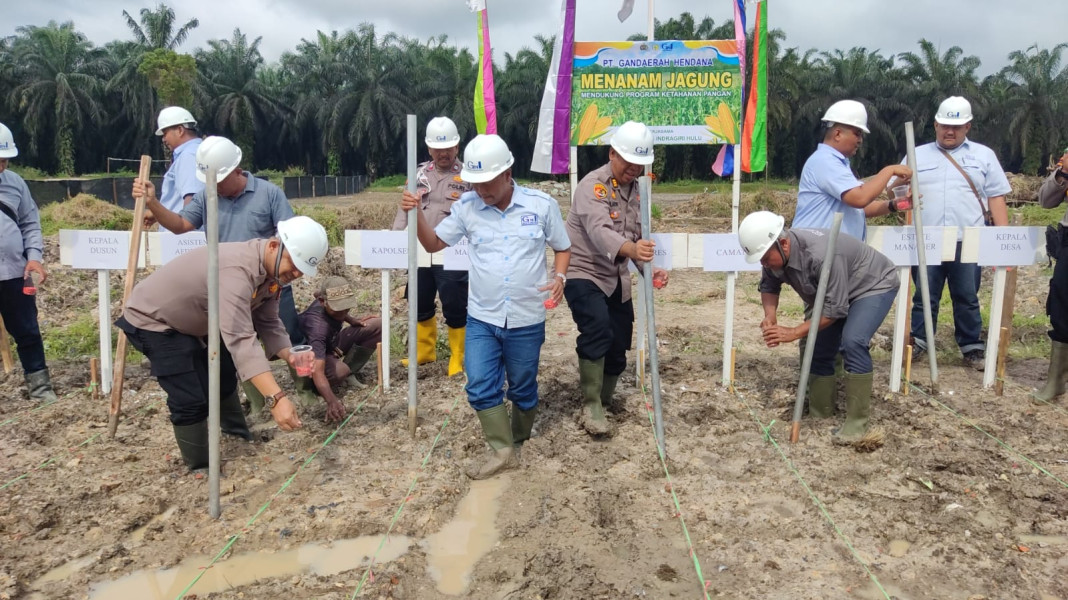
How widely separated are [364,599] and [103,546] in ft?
4.43

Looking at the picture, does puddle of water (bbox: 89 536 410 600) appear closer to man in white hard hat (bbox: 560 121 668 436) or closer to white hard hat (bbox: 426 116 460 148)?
man in white hard hat (bbox: 560 121 668 436)

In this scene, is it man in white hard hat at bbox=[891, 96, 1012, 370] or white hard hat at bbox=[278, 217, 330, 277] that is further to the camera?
man in white hard hat at bbox=[891, 96, 1012, 370]

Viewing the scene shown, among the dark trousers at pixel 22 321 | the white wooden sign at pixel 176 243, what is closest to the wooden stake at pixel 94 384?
the dark trousers at pixel 22 321

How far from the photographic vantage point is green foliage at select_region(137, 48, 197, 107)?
3903cm

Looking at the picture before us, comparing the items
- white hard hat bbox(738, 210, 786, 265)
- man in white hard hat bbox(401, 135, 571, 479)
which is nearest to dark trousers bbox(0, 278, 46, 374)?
man in white hard hat bbox(401, 135, 571, 479)

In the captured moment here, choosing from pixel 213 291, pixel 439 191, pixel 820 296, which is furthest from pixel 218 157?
pixel 820 296

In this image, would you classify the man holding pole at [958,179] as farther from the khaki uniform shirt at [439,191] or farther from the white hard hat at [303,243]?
the white hard hat at [303,243]

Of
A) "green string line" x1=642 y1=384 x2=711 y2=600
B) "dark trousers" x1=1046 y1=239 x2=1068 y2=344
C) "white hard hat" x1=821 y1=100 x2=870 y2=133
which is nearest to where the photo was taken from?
"green string line" x1=642 y1=384 x2=711 y2=600

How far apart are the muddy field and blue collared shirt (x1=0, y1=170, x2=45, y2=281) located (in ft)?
3.17

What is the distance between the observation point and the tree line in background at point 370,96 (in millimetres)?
41500

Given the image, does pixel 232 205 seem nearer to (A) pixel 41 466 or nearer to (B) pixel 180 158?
(B) pixel 180 158

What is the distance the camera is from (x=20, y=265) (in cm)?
546

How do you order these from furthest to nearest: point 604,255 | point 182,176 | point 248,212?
1. point 182,176
2. point 248,212
3. point 604,255

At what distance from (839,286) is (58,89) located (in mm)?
45716
